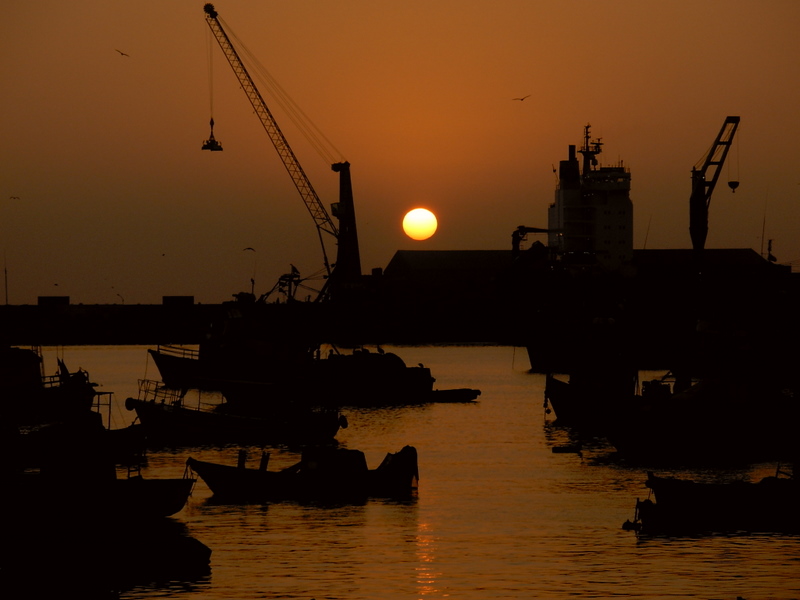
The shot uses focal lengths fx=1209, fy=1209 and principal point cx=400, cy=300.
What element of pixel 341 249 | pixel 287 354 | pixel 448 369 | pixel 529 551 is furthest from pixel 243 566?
pixel 448 369

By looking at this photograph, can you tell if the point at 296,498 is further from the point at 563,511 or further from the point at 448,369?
the point at 448,369

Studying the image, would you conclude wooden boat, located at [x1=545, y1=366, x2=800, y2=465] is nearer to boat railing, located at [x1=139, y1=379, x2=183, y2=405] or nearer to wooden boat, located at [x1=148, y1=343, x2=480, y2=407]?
boat railing, located at [x1=139, y1=379, x2=183, y2=405]

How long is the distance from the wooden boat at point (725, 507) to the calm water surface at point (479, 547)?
84cm

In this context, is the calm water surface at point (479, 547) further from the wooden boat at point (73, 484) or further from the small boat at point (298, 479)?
the wooden boat at point (73, 484)

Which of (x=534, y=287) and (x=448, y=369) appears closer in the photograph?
(x=534, y=287)

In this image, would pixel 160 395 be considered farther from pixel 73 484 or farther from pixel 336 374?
pixel 73 484

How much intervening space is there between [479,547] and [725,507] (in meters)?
7.86

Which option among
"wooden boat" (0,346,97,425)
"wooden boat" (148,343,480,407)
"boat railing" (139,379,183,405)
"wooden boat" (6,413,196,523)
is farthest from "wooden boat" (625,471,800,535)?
"wooden boat" (148,343,480,407)

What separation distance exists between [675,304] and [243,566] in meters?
132

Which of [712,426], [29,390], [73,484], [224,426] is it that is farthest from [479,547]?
[29,390]

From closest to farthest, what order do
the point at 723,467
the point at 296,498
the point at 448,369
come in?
the point at 296,498, the point at 723,467, the point at 448,369

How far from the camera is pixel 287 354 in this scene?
109m

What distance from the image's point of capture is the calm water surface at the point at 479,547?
3189 centimetres

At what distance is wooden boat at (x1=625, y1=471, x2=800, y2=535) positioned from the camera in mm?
37812
